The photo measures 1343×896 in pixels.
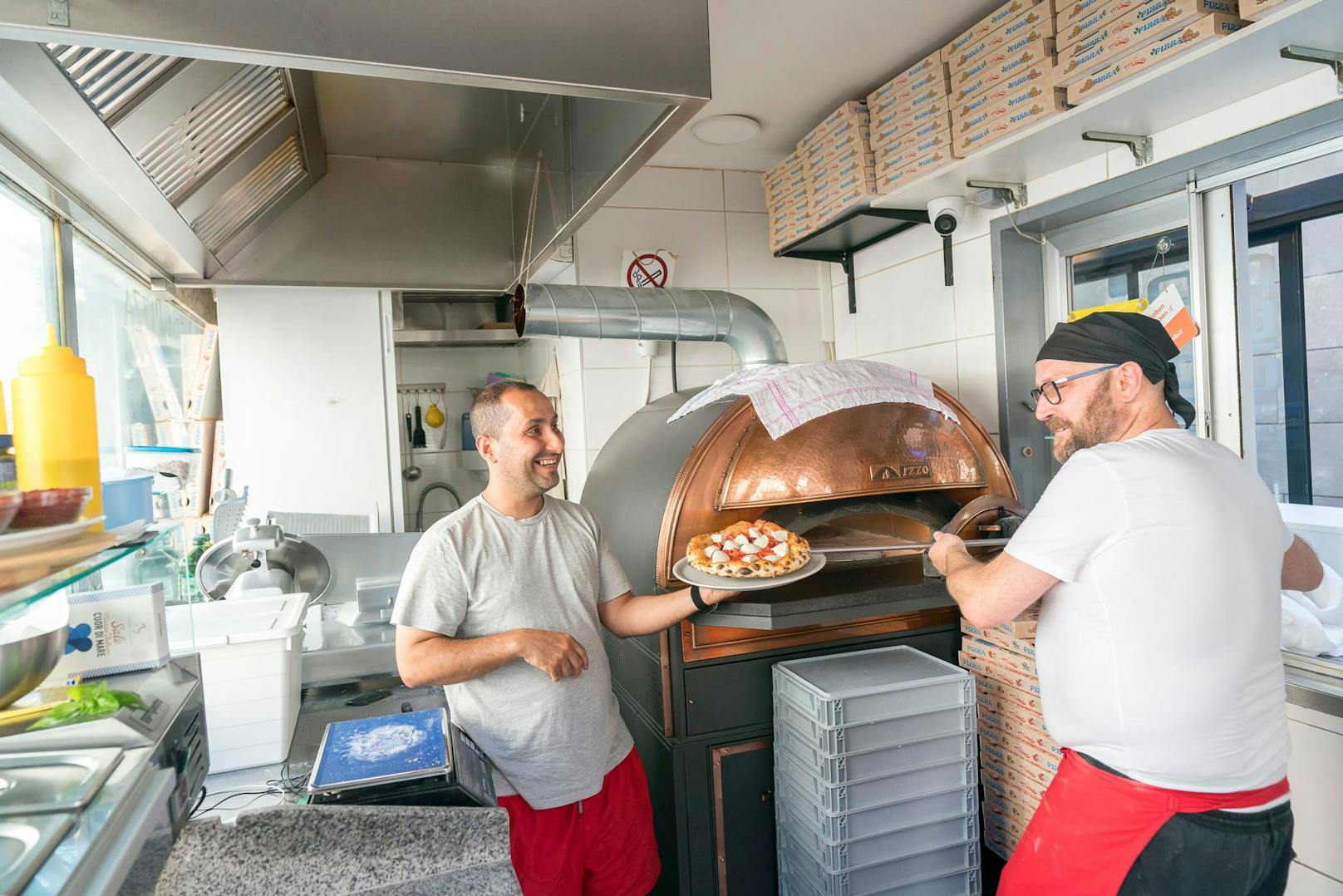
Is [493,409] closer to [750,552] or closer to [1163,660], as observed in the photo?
[750,552]

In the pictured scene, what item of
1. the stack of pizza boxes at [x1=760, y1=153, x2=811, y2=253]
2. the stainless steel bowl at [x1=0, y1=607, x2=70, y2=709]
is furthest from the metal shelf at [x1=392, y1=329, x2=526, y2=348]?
the stainless steel bowl at [x1=0, y1=607, x2=70, y2=709]

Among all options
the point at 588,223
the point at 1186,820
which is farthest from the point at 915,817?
the point at 588,223

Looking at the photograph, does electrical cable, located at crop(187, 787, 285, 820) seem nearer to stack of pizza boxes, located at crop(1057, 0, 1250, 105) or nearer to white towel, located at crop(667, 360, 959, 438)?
white towel, located at crop(667, 360, 959, 438)

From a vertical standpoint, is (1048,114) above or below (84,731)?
above

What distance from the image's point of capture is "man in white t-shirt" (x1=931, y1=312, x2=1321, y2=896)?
4.90 feet

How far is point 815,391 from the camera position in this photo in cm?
247

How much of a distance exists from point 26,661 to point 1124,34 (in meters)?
2.44

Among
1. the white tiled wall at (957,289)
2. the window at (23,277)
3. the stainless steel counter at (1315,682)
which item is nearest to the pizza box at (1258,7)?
the white tiled wall at (957,289)

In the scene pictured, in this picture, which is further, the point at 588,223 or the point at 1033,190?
the point at 588,223

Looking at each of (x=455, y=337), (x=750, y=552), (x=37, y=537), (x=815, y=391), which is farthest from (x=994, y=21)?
(x=455, y=337)

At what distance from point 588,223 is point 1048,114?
2034 mm

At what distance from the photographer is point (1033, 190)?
110 inches

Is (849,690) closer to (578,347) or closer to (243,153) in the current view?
(578,347)

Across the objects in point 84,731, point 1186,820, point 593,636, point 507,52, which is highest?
point 507,52
